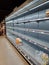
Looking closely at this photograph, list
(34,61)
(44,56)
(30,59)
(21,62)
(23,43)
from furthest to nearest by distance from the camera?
(23,43) → (21,62) → (30,59) → (34,61) → (44,56)

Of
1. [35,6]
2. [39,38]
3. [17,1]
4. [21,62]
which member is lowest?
[21,62]

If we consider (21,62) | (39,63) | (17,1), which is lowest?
(21,62)

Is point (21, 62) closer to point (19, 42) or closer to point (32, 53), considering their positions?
point (32, 53)

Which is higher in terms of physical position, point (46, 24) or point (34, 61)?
point (46, 24)

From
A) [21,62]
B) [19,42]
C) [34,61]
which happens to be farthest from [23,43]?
[34,61]

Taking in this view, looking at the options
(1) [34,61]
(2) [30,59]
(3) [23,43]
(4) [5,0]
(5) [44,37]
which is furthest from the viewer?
(4) [5,0]

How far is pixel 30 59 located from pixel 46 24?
1081mm

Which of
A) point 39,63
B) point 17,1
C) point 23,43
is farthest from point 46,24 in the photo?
point 17,1

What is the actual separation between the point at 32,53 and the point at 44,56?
865 millimetres

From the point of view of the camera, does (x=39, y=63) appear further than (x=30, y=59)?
No

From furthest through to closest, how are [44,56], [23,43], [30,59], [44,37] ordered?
[23,43] < [30,59] < [44,37] < [44,56]

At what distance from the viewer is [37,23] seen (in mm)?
3484

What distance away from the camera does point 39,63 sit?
2.96 m

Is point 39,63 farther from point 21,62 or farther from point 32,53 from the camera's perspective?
point 21,62
